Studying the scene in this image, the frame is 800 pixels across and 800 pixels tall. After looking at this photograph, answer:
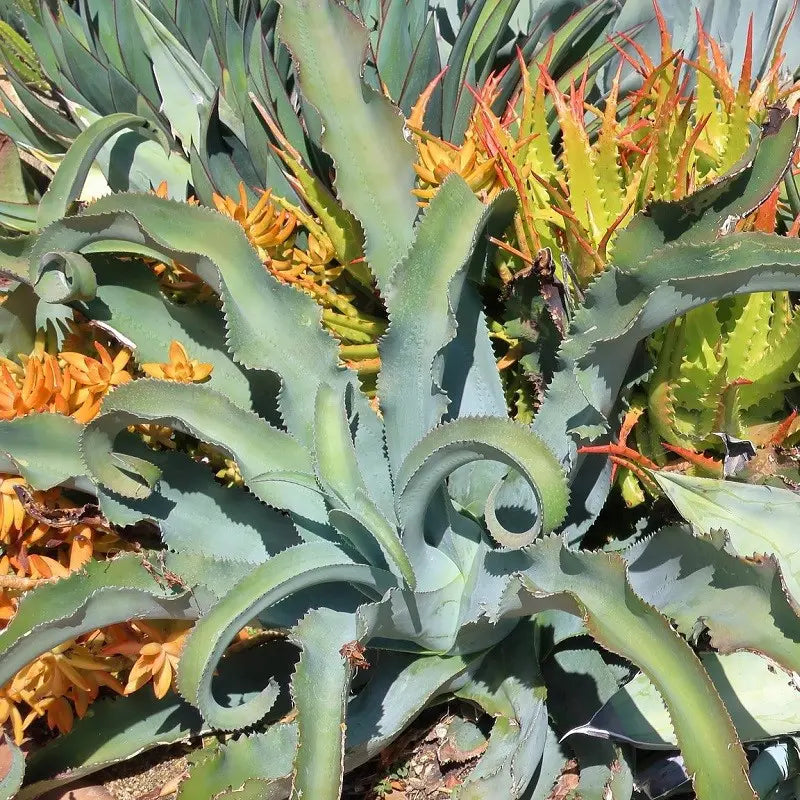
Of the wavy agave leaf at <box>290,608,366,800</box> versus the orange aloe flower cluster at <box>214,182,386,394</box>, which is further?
the orange aloe flower cluster at <box>214,182,386,394</box>

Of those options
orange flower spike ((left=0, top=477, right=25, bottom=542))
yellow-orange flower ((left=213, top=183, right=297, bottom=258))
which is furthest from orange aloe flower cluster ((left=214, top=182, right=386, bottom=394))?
orange flower spike ((left=0, top=477, right=25, bottom=542))

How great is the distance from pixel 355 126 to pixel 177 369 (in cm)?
42

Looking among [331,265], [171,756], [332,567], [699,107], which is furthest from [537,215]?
[171,756]

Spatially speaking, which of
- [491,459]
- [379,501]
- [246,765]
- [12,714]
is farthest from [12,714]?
[491,459]

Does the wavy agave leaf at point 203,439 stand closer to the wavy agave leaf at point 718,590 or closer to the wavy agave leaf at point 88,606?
the wavy agave leaf at point 88,606

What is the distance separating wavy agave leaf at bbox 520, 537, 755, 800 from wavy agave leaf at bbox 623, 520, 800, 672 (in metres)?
0.12

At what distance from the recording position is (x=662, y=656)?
800mm

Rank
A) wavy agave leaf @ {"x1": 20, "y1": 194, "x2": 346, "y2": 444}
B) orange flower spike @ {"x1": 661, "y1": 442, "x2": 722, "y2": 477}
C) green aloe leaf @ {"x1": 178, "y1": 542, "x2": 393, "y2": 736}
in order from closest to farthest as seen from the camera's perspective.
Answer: green aloe leaf @ {"x1": 178, "y1": 542, "x2": 393, "y2": 736}, orange flower spike @ {"x1": 661, "y1": 442, "x2": 722, "y2": 477}, wavy agave leaf @ {"x1": 20, "y1": 194, "x2": 346, "y2": 444}

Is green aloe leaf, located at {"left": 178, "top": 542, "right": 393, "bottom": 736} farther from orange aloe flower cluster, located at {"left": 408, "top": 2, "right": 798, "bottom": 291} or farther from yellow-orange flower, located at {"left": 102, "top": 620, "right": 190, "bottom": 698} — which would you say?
orange aloe flower cluster, located at {"left": 408, "top": 2, "right": 798, "bottom": 291}

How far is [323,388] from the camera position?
980mm

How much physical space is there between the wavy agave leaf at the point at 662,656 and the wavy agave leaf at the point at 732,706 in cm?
20

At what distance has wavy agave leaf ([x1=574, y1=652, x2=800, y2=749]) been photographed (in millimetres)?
972

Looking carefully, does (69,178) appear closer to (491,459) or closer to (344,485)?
(344,485)

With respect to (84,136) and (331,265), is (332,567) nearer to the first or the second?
(331,265)
